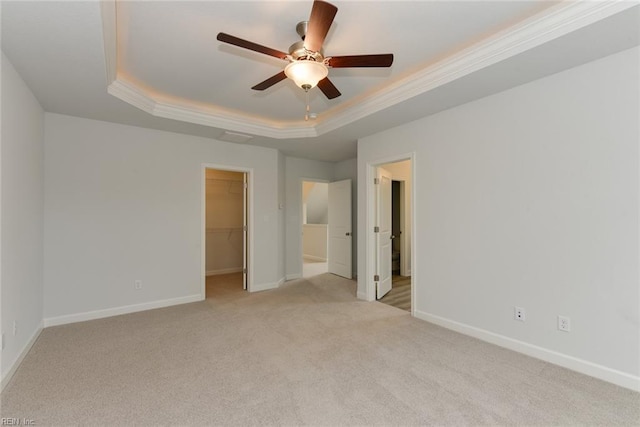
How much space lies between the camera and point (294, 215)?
19.3ft

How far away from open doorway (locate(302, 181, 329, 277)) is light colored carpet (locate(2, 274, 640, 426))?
4683mm

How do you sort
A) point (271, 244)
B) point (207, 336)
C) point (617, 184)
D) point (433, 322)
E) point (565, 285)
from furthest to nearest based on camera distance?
point (271, 244)
point (433, 322)
point (207, 336)
point (565, 285)
point (617, 184)

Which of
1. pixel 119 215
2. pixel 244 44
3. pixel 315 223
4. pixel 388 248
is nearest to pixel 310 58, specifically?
pixel 244 44

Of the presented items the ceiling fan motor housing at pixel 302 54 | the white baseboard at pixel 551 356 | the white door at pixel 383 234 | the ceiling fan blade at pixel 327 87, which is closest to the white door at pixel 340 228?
the white door at pixel 383 234

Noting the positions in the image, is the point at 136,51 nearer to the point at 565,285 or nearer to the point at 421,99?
the point at 421,99

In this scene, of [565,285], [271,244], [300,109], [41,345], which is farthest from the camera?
[271,244]

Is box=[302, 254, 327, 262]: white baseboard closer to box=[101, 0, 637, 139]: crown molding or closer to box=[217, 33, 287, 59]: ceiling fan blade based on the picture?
box=[101, 0, 637, 139]: crown molding

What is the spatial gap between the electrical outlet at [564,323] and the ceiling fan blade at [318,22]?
2882mm

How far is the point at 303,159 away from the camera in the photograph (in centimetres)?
604

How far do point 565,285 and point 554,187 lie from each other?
83 cm

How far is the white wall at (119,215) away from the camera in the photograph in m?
3.46

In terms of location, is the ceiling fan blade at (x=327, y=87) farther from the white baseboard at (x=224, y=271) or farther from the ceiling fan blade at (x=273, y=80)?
the white baseboard at (x=224, y=271)

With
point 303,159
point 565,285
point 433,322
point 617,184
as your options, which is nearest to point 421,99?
point 617,184

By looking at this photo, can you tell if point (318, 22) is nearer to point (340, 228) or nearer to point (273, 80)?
point (273, 80)
